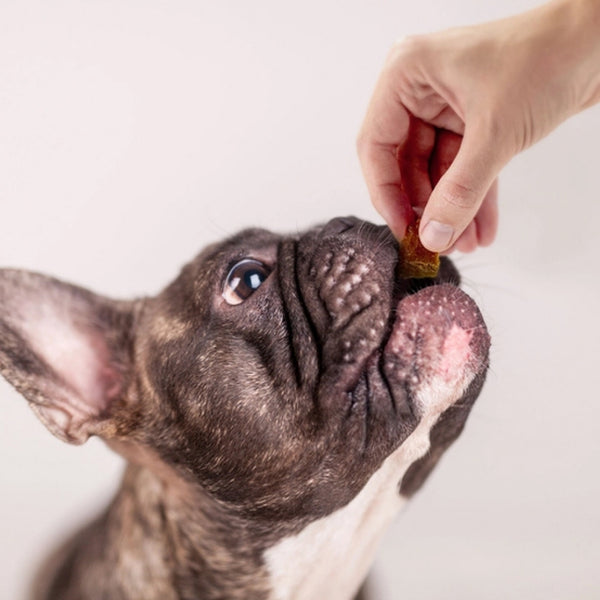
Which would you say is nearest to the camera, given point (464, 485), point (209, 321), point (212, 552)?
point (209, 321)

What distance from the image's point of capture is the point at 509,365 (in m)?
2.87

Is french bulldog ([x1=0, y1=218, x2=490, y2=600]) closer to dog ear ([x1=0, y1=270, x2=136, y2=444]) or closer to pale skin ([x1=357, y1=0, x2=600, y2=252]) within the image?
dog ear ([x1=0, y1=270, x2=136, y2=444])

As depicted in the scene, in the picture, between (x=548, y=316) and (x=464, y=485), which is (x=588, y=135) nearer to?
(x=548, y=316)

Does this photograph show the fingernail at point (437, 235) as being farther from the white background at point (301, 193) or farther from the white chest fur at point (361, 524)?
the white background at point (301, 193)

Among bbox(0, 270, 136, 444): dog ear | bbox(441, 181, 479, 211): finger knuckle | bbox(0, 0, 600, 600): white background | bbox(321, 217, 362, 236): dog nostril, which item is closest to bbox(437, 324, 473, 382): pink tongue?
bbox(441, 181, 479, 211): finger knuckle

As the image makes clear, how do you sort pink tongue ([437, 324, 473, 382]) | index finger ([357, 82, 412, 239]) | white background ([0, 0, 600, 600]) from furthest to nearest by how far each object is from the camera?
white background ([0, 0, 600, 600])
index finger ([357, 82, 412, 239])
pink tongue ([437, 324, 473, 382])

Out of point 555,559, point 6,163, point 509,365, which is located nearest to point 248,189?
point 6,163

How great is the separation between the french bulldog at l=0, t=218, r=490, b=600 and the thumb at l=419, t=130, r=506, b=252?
0.12 m

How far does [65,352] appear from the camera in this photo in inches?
82.7

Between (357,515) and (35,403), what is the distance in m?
0.79

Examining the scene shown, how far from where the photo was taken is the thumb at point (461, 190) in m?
1.69

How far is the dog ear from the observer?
1.97 m

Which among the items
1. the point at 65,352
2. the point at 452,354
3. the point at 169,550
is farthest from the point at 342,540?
the point at 65,352

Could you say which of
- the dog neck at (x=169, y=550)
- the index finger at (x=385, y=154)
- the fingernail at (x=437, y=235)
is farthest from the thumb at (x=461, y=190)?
the dog neck at (x=169, y=550)
